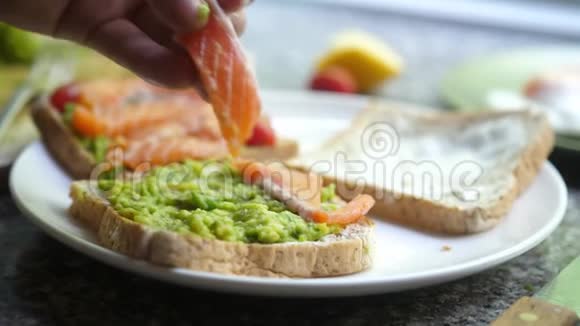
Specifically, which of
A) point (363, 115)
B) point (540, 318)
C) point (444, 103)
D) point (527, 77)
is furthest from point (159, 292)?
point (527, 77)

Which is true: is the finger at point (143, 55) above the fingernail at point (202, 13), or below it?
below

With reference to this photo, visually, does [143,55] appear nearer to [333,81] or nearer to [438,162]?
[438,162]

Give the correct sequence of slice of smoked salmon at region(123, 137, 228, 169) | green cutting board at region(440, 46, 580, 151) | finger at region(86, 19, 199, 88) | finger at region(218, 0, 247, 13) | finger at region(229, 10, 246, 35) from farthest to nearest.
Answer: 1. green cutting board at region(440, 46, 580, 151)
2. slice of smoked salmon at region(123, 137, 228, 169)
3. finger at region(229, 10, 246, 35)
4. finger at region(86, 19, 199, 88)
5. finger at region(218, 0, 247, 13)

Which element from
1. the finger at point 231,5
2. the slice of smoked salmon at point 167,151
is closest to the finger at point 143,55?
the finger at point 231,5

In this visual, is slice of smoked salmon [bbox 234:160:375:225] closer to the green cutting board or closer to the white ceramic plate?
the white ceramic plate

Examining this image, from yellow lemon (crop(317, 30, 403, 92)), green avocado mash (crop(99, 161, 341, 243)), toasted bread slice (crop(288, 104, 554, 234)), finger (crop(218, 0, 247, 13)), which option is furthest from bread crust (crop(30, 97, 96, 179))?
yellow lemon (crop(317, 30, 403, 92))

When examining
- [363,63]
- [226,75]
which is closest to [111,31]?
[226,75]

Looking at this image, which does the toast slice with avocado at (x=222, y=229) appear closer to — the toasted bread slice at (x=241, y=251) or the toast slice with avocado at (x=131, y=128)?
the toasted bread slice at (x=241, y=251)
